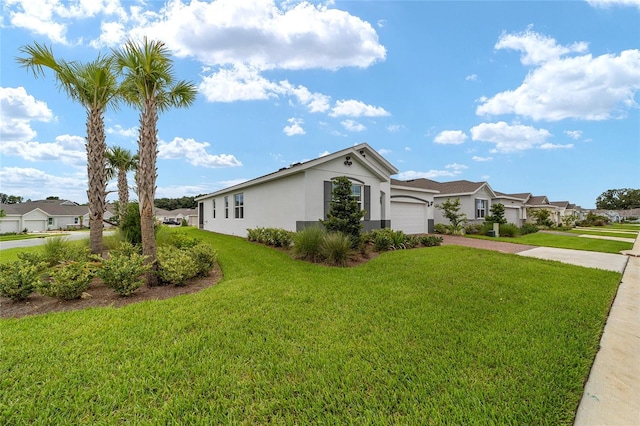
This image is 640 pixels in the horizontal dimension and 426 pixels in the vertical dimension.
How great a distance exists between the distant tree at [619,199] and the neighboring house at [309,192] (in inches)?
4020

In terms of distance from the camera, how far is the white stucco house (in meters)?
11.7

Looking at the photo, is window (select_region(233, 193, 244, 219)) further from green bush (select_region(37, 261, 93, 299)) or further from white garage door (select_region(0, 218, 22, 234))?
white garage door (select_region(0, 218, 22, 234))

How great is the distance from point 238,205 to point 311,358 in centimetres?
1554

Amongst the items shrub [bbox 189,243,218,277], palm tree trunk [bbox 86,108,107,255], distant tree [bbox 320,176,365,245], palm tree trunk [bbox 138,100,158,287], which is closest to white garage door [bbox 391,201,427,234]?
distant tree [bbox 320,176,365,245]

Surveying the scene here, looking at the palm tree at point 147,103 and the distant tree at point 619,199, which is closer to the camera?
the palm tree at point 147,103

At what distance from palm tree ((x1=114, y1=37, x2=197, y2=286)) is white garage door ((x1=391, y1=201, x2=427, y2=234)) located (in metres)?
14.1

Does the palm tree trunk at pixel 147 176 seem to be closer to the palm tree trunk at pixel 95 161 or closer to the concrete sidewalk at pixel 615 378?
the palm tree trunk at pixel 95 161

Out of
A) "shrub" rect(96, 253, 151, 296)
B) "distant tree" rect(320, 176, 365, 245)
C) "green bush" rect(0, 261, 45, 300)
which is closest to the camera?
"green bush" rect(0, 261, 45, 300)

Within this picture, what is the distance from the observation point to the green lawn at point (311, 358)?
2.32m

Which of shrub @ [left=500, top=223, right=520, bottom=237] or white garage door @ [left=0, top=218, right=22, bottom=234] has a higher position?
white garage door @ [left=0, top=218, right=22, bottom=234]

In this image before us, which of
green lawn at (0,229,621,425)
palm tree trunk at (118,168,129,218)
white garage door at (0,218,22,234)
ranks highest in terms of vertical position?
palm tree trunk at (118,168,129,218)

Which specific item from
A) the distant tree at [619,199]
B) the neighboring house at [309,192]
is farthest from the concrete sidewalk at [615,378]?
the distant tree at [619,199]

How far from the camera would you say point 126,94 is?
7746mm

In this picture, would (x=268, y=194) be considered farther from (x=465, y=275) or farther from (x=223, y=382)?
(x=223, y=382)
